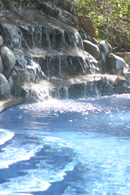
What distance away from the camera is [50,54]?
1280 centimetres

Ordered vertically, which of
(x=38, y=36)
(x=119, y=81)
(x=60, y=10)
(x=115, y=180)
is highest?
(x=60, y=10)

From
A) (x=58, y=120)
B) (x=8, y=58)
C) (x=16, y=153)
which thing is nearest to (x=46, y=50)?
(x=8, y=58)

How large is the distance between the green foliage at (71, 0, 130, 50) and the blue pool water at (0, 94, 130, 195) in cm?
758

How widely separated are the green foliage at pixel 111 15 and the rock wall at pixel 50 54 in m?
0.90

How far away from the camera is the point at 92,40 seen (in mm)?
15836

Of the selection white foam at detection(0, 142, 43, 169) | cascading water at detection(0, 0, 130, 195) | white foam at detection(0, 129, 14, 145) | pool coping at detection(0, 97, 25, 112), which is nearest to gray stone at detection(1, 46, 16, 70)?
cascading water at detection(0, 0, 130, 195)

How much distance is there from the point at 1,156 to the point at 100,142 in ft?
5.38

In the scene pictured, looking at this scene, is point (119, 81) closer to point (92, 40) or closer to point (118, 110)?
point (92, 40)

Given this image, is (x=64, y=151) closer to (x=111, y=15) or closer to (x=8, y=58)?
(x=8, y=58)

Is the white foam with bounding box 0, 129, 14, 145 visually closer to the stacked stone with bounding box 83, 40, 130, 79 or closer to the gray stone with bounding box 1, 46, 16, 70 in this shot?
the gray stone with bounding box 1, 46, 16, 70

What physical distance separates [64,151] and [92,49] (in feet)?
32.2

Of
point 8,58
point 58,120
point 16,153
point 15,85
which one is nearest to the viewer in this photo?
point 16,153

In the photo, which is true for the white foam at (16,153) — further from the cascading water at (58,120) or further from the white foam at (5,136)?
the white foam at (5,136)

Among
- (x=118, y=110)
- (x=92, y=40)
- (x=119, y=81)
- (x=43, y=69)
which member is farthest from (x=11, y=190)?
(x=92, y=40)
